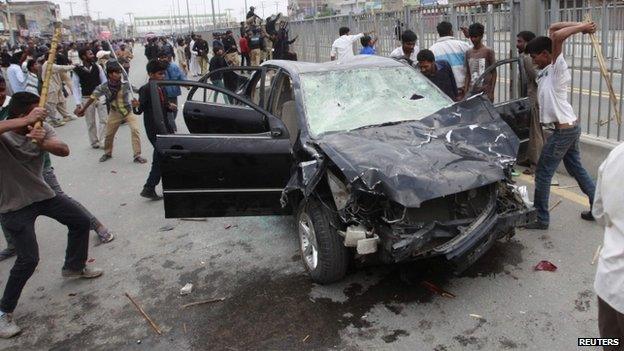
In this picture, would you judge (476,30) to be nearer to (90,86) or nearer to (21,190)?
(21,190)

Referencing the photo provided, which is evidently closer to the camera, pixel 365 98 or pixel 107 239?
pixel 365 98

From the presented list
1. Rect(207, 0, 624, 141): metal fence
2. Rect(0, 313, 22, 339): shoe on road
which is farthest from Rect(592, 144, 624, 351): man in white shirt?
Rect(207, 0, 624, 141): metal fence

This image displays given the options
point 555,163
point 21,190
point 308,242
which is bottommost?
point 308,242

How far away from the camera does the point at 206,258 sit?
186 inches

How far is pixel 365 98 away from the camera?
4723mm

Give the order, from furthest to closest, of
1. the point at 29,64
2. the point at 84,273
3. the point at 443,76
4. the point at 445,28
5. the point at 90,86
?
the point at 29,64 < the point at 90,86 < the point at 445,28 < the point at 443,76 < the point at 84,273

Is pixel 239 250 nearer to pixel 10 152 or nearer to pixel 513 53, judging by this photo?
pixel 10 152

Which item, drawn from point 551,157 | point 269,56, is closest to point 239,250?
point 551,157

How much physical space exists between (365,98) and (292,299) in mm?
1962

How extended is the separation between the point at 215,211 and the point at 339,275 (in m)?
1.30

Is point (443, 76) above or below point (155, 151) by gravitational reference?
above

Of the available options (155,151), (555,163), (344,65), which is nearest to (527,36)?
(555,163)

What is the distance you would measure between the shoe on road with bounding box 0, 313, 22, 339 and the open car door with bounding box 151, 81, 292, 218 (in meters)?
1.39

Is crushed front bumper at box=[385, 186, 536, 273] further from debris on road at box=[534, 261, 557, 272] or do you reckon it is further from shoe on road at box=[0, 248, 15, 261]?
shoe on road at box=[0, 248, 15, 261]
